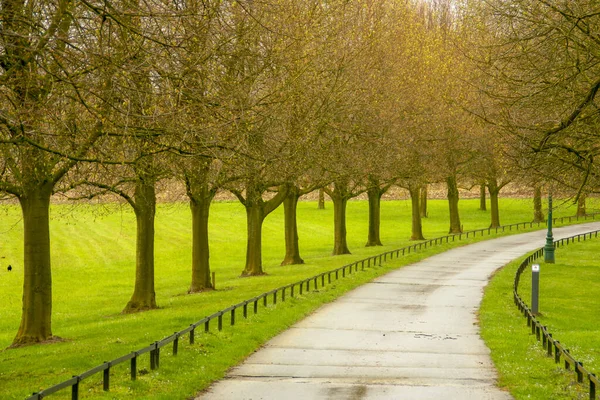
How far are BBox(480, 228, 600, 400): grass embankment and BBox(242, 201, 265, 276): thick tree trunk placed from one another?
11.9 metres

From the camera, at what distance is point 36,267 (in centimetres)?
2122

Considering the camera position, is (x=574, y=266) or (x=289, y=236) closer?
(x=574, y=266)

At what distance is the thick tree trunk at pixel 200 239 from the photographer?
32844 millimetres

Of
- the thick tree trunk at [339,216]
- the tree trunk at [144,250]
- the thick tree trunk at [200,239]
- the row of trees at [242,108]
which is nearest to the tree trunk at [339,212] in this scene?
the thick tree trunk at [339,216]

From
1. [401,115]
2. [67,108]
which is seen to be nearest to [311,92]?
[67,108]

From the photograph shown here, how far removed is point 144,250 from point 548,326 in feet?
43.6

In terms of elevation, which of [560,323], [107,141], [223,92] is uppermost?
[223,92]

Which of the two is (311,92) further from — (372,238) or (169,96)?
(372,238)

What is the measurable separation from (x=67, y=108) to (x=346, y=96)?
22.2 metres

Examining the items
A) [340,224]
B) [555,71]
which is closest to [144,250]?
[555,71]

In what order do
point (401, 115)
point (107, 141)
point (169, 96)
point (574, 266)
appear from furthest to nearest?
point (401, 115) < point (574, 266) < point (107, 141) < point (169, 96)

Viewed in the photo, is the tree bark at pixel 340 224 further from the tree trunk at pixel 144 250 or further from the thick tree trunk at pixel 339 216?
the tree trunk at pixel 144 250

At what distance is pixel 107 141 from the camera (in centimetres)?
1811

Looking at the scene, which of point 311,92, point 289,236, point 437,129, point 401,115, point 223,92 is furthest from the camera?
point 437,129
